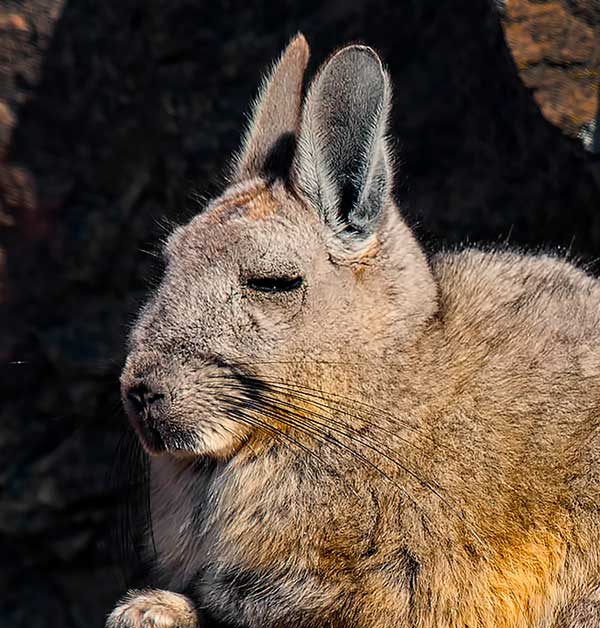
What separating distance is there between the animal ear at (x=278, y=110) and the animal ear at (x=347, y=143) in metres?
0.52

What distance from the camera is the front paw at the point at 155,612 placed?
3914mm

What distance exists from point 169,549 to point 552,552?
1.51 metres

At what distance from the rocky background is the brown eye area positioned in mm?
2234

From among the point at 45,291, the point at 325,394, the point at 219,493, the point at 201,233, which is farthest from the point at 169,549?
the point at 45,291

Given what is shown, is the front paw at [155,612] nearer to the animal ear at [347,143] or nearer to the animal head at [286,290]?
the animal head at [286,290]

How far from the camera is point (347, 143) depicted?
3.97 metres

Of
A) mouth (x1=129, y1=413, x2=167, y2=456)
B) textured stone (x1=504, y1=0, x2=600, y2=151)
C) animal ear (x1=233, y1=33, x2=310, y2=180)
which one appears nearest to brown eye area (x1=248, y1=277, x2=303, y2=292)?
mouth (x1=129, y1=413, x2=167, y2=456)

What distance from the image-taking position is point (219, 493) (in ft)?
13.4

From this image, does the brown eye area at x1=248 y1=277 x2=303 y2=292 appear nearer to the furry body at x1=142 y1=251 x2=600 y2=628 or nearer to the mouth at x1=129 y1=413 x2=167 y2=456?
the furry body at x1=142 y1=251 x2=600 y2=628

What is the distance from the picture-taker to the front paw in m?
3.91

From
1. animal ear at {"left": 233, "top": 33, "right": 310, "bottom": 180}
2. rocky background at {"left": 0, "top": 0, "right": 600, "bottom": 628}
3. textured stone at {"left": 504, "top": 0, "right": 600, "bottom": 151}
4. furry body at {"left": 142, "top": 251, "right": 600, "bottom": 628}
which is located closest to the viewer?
furry body at {"left": 142, "top": 251, "right": 600, "bottom": 628}

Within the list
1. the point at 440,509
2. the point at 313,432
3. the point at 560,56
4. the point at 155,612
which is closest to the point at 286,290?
the point at 313,432

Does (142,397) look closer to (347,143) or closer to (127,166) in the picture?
(347,143)

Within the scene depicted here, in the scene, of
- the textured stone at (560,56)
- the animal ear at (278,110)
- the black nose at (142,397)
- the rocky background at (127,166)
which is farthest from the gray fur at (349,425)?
the rocky background at (127,166)
